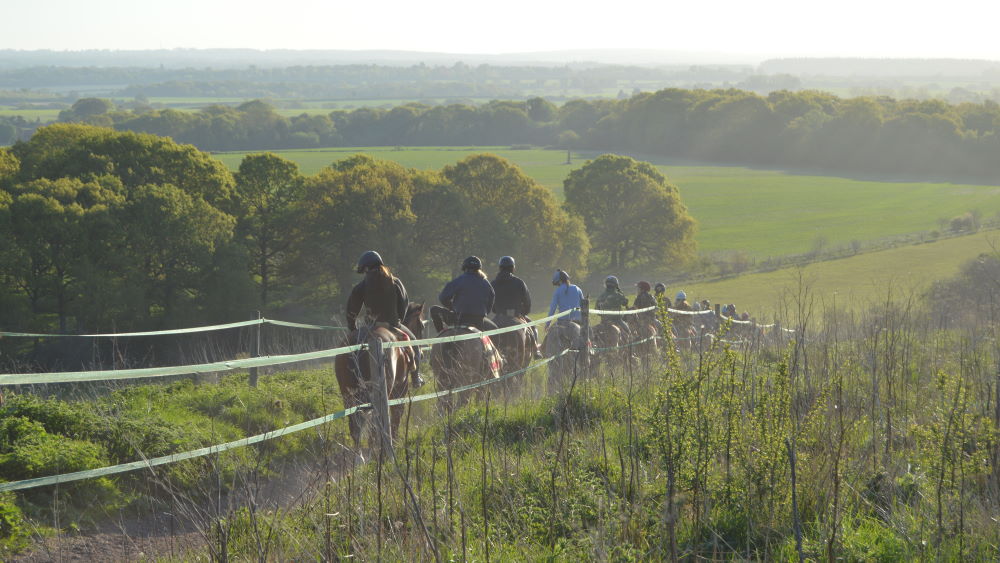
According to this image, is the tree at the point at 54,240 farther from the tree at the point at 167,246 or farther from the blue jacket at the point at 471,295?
the blue jacket at the point at 471,295

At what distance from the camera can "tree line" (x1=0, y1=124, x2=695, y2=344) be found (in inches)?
1350

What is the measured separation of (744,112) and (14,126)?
97.0 meters

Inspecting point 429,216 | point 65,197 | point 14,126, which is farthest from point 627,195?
point 14,126

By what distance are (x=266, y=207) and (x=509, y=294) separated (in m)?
35.4

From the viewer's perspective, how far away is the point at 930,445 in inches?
200

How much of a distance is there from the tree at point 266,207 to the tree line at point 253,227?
7 cm

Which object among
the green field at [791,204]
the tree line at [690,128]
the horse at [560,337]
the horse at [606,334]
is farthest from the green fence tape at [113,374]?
the tree line at [690,128]

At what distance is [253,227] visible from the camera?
43781mm

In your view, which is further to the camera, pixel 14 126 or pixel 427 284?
pixel 14 126

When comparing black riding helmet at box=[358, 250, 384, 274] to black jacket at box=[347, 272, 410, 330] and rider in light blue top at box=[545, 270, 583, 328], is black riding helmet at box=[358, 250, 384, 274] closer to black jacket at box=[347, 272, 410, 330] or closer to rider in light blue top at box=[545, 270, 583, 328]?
black jacket at box=[347, 272, 410, 330]

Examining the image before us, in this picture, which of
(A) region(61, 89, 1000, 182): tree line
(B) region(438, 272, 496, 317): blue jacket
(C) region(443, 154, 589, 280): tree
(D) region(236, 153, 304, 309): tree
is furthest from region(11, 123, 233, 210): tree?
(A) region(61, 89, 1000, 182): tree line

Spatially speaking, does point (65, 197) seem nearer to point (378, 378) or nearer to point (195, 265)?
→ point (195, 265)

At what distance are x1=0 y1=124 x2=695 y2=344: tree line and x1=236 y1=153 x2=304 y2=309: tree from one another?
7 centimetres

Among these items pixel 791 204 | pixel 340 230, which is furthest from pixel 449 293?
pixel 791 204
